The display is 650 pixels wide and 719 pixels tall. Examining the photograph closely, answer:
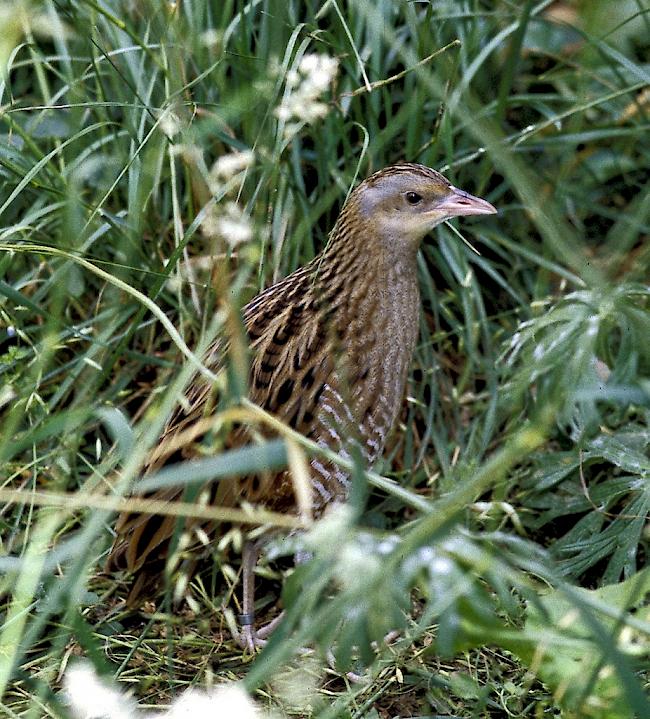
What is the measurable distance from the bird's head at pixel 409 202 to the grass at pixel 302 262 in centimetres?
13

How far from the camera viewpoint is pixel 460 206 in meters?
2.72

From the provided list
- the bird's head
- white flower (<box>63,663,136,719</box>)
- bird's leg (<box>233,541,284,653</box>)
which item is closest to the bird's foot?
bird's leg (<box>233,541,284,653</box>)

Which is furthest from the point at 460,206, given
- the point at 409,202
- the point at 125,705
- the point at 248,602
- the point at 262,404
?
the point at 125,705

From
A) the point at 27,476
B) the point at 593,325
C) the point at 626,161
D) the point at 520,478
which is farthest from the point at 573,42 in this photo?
the point at 27,476

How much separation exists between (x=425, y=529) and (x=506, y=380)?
154 centimetres

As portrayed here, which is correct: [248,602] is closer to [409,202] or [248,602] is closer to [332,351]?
[332,351]

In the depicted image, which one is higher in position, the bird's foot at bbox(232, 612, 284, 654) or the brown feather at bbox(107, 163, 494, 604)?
the brown feather at bbox(107, 163, 494, 604)

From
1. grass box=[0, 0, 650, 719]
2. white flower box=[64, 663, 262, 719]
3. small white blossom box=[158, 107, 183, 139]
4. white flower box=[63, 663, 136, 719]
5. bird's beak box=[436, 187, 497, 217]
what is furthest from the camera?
bird's beak box=[436, 187, 497, 217]

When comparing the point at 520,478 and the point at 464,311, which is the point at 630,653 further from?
the point at 464,311

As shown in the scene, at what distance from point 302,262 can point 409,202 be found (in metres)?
0.57

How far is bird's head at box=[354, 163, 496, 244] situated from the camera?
2.73 m

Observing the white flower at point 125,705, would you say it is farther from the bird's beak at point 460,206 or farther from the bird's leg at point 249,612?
the bird's beak at point 460,206

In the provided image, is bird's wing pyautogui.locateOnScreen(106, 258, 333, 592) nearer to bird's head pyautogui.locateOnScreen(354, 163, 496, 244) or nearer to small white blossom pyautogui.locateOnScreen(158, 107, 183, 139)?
bird's head pyautogui.locateOnScreen(354, 163, 496, 244)

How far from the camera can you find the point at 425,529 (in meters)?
1.70
